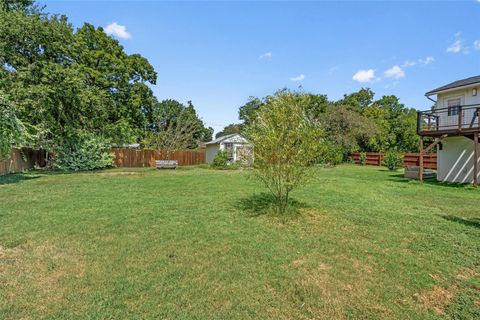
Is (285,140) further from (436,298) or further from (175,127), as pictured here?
(175,127)

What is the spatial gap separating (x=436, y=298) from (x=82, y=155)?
20.3 meters

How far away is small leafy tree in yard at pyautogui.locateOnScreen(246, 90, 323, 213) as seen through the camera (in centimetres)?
554

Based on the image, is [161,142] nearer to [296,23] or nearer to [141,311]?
[296,23]

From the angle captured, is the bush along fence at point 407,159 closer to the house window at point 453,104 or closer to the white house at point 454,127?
the white house at point 454,127

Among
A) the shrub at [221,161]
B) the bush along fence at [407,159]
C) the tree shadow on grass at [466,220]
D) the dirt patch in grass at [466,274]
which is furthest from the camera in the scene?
the bush along fence at [407,159]

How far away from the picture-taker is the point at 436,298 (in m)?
2.96

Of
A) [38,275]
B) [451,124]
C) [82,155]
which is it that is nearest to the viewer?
[38,275]

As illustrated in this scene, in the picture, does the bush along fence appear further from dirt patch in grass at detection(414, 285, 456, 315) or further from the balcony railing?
dirt patch in grass at detection(414, 285, 456, 315)

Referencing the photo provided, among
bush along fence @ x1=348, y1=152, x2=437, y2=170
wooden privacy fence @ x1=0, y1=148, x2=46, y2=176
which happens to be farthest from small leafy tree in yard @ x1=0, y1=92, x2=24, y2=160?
bush along fence @ x1=348, y1=152, x2=437, y2=170

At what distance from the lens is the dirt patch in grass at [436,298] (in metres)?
2.80

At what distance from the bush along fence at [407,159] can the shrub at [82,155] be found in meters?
23.0

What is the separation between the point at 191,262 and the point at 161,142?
27887mm

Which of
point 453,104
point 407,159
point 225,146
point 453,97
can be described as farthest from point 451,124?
point 225,146

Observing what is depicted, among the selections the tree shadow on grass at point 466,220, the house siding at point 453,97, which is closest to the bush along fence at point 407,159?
the house siding at point 453,97
